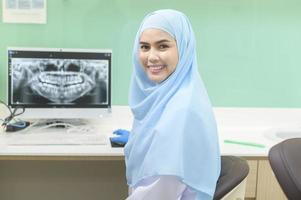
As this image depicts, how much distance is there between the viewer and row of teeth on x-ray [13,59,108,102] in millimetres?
2176

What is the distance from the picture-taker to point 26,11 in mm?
2281

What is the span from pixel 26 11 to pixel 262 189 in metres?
1.65

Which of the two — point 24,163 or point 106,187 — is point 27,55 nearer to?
point 24,163

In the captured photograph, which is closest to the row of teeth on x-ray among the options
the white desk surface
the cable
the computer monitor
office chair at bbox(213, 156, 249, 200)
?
the computer monitor

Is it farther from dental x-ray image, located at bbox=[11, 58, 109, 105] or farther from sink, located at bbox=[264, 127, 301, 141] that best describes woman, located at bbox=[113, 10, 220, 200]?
sink, located at bbox=[264, 127, 301, 141]

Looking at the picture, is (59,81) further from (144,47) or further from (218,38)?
(218,38)

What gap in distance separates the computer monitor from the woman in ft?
2.25

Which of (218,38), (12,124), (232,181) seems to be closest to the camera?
(232,181)

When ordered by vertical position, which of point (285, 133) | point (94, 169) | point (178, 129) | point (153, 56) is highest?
point (153, 56)

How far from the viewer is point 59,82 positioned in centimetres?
221

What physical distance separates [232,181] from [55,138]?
3.46ft

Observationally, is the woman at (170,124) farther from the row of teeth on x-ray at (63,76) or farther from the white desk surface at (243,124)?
the row of teeth on x-ray at (63,76)

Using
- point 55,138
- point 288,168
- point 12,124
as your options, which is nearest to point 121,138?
point 55,138

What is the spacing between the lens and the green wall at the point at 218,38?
2332 millimetres
